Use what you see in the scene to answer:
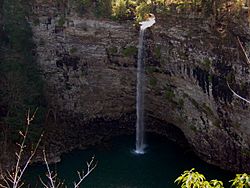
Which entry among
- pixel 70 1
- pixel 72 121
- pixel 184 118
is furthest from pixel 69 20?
pixel 184 118

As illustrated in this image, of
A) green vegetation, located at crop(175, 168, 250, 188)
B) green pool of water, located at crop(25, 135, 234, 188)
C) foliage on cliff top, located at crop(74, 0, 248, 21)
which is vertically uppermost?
foliage on cliff top, located at crop(74, 0, 248, 21)

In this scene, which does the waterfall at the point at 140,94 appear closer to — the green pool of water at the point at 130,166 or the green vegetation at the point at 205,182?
the green pool of water at the point at 130,166

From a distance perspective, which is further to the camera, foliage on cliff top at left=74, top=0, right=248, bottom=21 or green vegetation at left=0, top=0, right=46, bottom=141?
green vegetation at left=0, top=0, right=46, bottom=141

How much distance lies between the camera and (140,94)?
16109mm

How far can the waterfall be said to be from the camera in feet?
48.0

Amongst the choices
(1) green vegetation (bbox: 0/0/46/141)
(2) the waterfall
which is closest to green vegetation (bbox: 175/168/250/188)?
(2) the waterfall

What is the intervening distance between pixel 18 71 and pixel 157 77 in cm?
463

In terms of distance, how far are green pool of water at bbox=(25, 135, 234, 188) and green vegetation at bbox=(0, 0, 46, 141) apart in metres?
1.74

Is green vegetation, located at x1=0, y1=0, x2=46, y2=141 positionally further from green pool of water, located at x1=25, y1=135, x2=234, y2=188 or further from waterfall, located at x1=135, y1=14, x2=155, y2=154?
waterfall, located at x1=135, y1=14, x2=155, y2=154

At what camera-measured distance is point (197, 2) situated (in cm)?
1286

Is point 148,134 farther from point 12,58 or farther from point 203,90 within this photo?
point 12,58

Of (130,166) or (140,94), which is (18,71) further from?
(130,166)

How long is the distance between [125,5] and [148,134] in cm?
487

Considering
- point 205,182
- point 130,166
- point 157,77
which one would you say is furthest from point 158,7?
point 205,182
